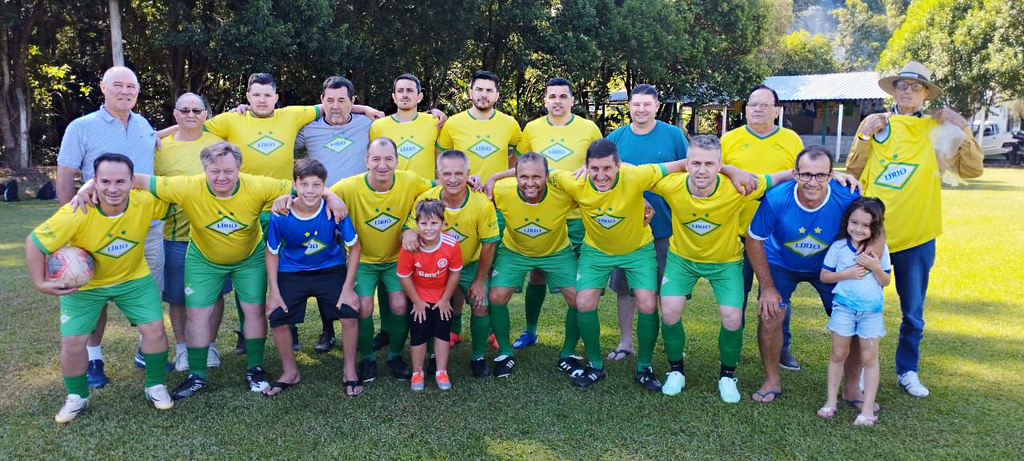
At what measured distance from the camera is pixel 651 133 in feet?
16.6

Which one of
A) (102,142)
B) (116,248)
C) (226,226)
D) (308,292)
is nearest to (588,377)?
(308,292)

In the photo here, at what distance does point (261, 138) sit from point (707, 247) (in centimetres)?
333

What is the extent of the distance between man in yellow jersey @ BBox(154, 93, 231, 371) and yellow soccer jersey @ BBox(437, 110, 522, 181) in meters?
1.76

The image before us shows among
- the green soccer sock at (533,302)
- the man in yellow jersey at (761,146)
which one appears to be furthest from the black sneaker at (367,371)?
the man in yellow jersey at (761,146)

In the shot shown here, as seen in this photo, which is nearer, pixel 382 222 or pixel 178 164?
pixel 382 222

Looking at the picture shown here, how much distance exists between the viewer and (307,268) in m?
4.50

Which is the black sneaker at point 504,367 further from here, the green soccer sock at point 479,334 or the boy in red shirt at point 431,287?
the boy in red shirt at point 431,287

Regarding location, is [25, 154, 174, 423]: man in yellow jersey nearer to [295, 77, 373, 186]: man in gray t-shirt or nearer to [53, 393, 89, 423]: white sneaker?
[53, 393, 89, 423]: white sneaker

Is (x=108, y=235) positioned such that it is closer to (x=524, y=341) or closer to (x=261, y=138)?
(x=261, y=138)

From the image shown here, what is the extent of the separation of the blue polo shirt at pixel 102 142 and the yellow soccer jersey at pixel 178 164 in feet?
0.35

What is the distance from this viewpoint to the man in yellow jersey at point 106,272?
390cm

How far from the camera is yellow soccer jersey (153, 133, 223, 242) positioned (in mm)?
4789

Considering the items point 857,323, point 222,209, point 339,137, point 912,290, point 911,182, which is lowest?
point 857,323

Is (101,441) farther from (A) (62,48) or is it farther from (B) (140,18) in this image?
(A) (62,48)
